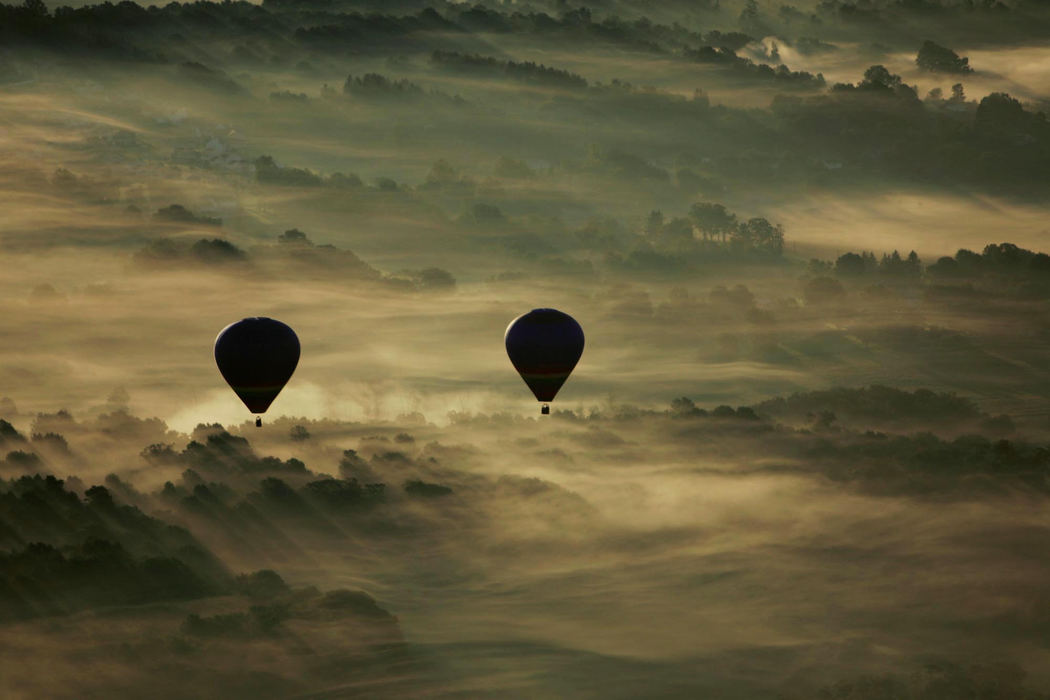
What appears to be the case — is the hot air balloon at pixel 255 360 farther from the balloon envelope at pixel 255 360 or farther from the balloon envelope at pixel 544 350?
the balloon envelope at pixel 544 350

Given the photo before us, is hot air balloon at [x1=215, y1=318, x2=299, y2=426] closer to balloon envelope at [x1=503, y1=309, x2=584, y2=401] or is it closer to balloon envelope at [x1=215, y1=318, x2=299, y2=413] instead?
balloon envelope at [x1=215, y1=318, x2=299, y2=413]

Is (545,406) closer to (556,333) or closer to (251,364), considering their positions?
(556,333)

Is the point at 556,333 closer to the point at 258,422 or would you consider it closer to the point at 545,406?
the point at 545,406

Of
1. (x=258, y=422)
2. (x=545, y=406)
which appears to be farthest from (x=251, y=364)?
(x=545, y=406)

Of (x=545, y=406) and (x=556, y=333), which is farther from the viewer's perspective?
(x=556, y=333)

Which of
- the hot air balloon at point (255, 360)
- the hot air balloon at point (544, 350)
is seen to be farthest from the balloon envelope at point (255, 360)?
the hot air balloon at point (544, 350)

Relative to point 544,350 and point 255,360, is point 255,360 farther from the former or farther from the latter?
point 544,350

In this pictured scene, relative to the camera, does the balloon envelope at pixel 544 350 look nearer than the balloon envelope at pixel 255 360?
Yes
